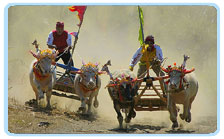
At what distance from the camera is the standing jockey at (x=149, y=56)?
14328 millimetres

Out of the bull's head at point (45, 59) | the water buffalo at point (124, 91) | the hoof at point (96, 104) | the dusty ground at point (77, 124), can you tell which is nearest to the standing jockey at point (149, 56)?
the water buffalo at point (124, 91)

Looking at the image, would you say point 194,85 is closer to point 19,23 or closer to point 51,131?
point 51,131

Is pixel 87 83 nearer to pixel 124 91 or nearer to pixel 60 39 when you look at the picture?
pixel 124 91

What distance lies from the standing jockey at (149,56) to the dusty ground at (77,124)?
1.72 metres

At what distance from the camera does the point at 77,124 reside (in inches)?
547

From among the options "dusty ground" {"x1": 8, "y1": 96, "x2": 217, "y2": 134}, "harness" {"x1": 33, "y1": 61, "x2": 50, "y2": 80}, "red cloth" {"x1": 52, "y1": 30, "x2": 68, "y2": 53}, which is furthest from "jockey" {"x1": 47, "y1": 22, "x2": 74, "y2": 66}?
"dusty ground" {"x1": 8, "y1": 96, "x2": 217, "y2": 134}

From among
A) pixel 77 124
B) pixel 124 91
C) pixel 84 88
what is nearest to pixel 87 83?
pixel 84 88

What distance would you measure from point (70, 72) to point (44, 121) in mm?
2160

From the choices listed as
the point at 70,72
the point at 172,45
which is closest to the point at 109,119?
the point at 70,72

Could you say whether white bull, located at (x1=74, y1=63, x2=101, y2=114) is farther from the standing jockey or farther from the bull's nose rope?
the standing jockey

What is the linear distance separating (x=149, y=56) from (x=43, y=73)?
3423 millimetres

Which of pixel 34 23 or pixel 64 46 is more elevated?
pixel 34 23

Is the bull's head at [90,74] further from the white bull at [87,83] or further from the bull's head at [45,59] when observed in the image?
the bull's head at [45,59]

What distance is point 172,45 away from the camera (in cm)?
2178
